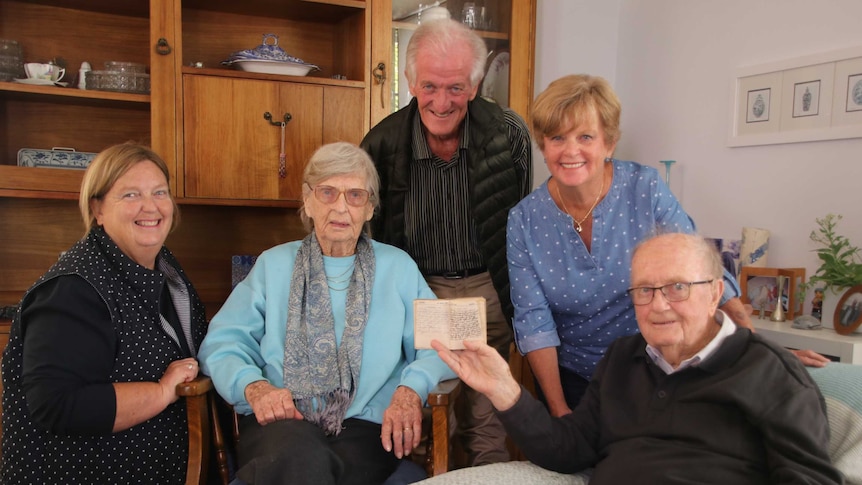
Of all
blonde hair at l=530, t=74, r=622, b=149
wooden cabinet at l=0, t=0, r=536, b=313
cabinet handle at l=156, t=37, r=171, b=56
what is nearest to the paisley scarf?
blonde hair at l=530, t=74, r=622, b=149

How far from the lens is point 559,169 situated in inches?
69.6

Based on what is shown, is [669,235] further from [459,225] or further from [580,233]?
[459,225]

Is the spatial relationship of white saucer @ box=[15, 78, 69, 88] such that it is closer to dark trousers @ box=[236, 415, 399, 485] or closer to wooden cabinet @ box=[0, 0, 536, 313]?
wooden cabinet @ box=[0, 0, 536, 313]

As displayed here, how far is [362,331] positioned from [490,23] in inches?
66.1

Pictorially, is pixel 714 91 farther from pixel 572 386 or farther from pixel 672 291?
pixel 672 291

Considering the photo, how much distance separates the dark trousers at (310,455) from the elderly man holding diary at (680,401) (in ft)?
1.47

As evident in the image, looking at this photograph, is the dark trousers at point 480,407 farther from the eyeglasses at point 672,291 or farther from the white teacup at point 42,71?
the white teacup at point 42,71

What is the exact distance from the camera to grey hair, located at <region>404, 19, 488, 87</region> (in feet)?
7.18

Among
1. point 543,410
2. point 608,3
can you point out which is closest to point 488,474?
point 543,410

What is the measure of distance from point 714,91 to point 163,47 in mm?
2198

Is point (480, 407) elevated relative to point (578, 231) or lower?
lower

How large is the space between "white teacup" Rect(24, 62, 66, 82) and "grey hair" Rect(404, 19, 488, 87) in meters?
1.41

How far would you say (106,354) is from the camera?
5.62 feet

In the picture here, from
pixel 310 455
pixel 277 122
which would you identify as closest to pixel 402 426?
pixel 310 455
